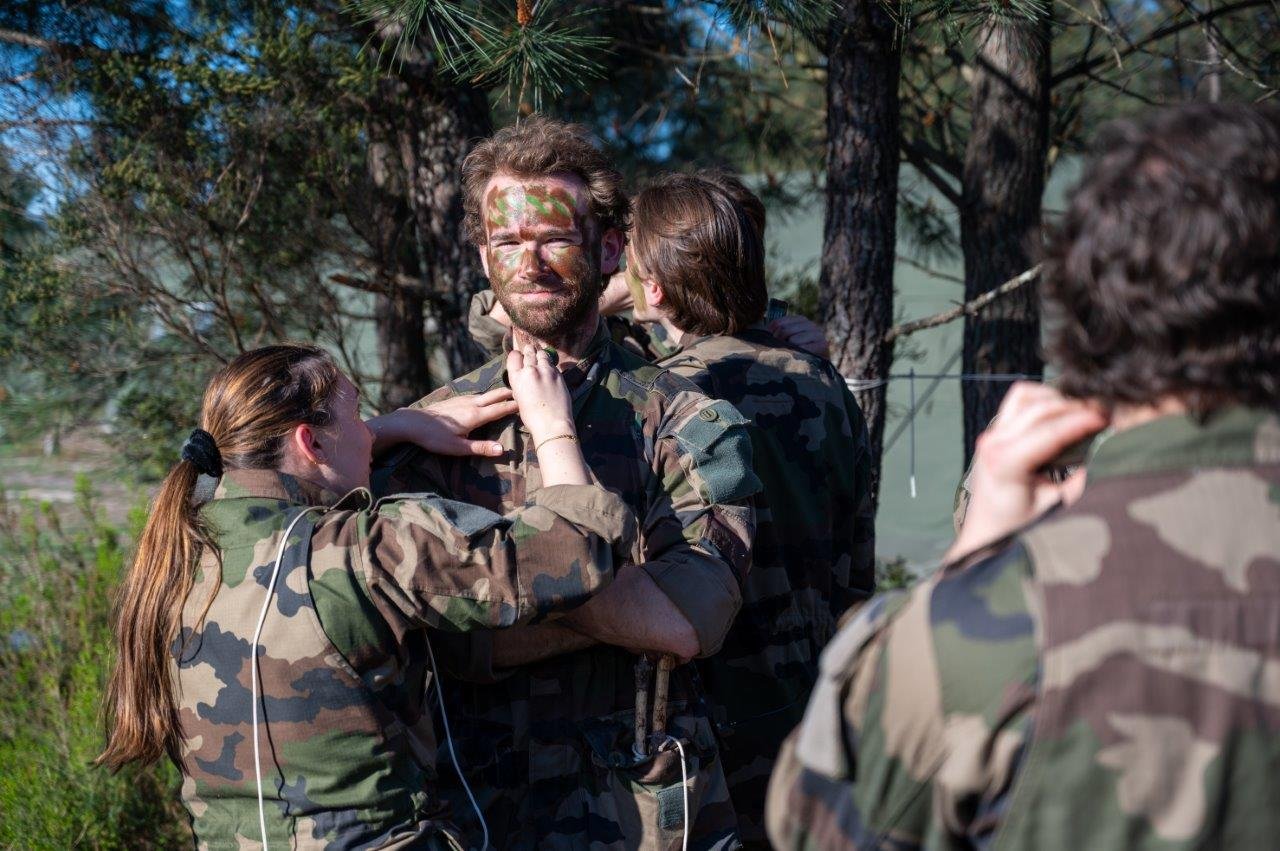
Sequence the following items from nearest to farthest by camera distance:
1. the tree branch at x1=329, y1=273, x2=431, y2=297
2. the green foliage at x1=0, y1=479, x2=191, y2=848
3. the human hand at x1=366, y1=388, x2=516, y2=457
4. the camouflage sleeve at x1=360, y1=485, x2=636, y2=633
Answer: the camouflage sleeve at x1=360, y1=485, x2=636, y2=633 < the human hand at x1=366, y1=388, x2=516, y2=457 < the green foliage at x1=0, y1=479, x2=191, y2=848 < the tree branch at x1=329, y1=273, x2=431, y2=297

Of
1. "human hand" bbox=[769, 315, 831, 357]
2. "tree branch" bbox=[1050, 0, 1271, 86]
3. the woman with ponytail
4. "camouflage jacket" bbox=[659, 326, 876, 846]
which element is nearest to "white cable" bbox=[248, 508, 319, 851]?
the woman with ponytail

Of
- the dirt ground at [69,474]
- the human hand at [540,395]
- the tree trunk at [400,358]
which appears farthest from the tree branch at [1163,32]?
the dirt ground at [69,474]

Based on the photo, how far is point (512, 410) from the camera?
2.35 meters

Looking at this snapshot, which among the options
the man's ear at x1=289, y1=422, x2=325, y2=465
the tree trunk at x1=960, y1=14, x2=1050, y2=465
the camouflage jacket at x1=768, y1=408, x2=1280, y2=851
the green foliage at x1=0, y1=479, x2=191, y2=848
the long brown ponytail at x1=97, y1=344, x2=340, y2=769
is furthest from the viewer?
the tree trunk at x1=960, y1=14, x2=1050, y2=465

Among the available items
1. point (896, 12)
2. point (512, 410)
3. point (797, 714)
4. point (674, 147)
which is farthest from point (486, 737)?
point (674, 147)

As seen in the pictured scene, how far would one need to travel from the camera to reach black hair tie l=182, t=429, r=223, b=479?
1.95 meters

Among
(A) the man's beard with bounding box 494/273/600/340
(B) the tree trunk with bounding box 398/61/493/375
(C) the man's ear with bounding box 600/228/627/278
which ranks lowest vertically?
(A) the man's beard with bounding box 494/273/600/340

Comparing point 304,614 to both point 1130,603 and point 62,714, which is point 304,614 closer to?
point 1130,603

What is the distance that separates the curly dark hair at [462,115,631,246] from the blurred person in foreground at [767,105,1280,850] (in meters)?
1.47

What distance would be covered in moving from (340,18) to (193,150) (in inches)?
28.6

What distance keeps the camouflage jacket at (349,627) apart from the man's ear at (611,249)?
3.01ft

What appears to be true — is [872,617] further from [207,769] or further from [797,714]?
[797,714]

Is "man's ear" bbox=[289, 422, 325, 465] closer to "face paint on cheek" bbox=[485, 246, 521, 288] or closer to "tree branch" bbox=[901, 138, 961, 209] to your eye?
"face paint on cheek" bbox=[485, 246, 521, 288]

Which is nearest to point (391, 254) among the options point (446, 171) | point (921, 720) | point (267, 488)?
point (446, 171)
